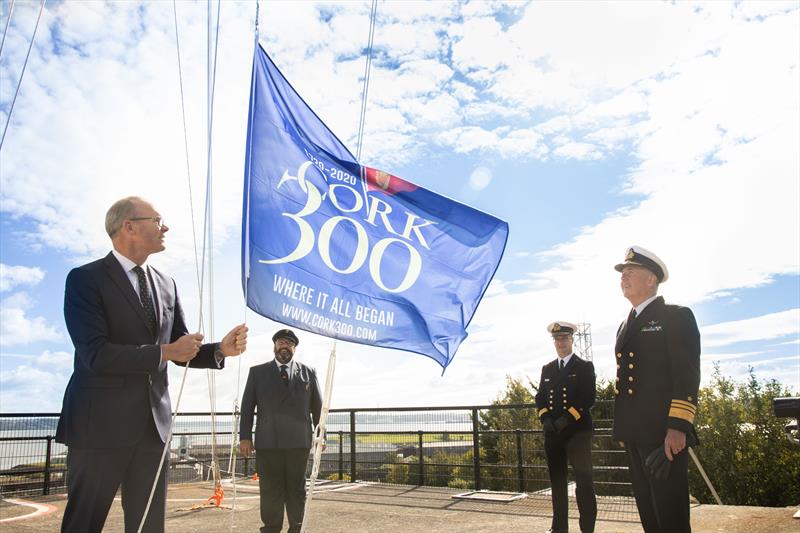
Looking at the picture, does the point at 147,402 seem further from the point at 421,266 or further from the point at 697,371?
the point at 697,371

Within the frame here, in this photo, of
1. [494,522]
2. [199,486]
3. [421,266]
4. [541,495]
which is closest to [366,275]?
[421,266]

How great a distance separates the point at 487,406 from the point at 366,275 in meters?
6.15

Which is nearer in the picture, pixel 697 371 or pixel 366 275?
pixel 697 371

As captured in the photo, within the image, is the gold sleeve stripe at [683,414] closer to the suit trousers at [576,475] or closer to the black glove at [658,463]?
the black glove at [658,463]

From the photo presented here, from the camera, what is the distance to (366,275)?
393 cm

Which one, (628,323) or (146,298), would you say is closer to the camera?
(146,298)

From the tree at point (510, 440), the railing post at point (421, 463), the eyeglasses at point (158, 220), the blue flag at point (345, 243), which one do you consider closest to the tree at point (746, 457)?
the tree at point (510, 440)

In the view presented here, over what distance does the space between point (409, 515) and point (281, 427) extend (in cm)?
258

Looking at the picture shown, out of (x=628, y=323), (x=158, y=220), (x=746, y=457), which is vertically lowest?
(x=746, y=457)

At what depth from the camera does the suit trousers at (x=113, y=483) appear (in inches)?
97.1

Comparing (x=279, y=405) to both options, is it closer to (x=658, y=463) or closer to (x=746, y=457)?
(x=658, y=463)

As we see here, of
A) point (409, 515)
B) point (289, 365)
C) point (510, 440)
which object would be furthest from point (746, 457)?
point (289, 365)

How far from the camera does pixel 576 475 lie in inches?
215

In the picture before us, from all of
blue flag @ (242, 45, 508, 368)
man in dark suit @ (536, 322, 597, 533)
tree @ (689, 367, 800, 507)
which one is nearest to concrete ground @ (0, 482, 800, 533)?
man in dark suit @ (536, 322, 597, 533)
